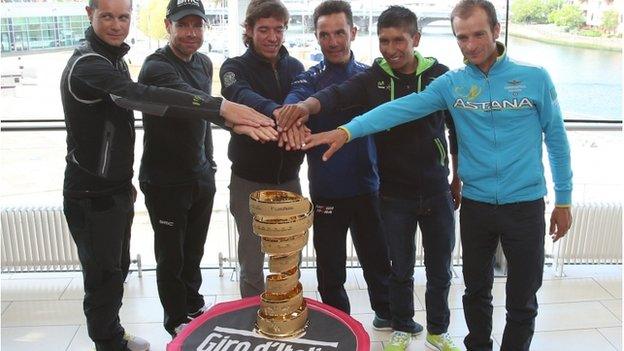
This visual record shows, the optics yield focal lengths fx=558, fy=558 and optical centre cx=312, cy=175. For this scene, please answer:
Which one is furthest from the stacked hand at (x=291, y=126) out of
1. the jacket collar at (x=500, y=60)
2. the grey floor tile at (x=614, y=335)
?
the grey floor tile at (x=614, y=335)

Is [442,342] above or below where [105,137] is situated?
below

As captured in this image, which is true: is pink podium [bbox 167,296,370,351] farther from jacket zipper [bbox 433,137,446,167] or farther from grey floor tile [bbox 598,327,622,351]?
grey floor tile [bbox 598,327,622,351]

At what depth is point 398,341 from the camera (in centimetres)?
266

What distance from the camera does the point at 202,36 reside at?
7.77ft

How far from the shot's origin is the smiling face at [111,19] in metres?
2.08

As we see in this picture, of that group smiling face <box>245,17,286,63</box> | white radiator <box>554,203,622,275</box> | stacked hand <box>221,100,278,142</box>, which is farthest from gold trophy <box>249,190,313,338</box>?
white radiator <box>554,203,622,275</box>

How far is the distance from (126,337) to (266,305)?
4.15 ft

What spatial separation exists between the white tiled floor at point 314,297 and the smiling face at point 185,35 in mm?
1478

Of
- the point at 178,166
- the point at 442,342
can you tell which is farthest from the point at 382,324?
the point at 178,166

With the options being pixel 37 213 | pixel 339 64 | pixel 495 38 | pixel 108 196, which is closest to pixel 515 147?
pixel 495 38

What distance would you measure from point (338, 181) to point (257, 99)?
1.67ft

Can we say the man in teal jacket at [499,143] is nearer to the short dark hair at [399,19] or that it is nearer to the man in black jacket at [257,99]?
the short dark hair at [399,19]

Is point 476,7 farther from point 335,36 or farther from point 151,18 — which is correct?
point 151,18

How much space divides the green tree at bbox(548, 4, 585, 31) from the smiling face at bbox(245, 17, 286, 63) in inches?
95.1
